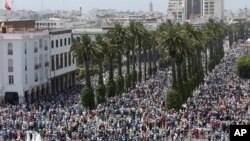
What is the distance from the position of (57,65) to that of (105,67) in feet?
125

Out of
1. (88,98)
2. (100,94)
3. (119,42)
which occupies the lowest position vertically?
(100,94)

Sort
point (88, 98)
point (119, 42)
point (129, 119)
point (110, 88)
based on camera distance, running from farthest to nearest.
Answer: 1. point (119, 42)
2. point (110, 88)
3. point (88, 98)
4. point (129, 119)

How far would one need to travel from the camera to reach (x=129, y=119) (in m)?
56.4

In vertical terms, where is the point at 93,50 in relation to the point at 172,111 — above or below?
above

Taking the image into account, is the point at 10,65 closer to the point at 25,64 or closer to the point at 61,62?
the point at 25,64

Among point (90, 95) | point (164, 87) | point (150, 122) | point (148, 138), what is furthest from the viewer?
point (164, 87)

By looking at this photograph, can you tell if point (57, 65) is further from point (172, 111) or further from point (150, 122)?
point (150, 122)

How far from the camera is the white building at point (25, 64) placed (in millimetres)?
77312

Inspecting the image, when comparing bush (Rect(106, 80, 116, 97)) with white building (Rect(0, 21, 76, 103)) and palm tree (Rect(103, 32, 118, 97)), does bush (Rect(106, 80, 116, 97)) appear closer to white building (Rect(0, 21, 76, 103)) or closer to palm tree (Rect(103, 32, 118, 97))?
palm tree (Rect(103, 32, 118, 97))

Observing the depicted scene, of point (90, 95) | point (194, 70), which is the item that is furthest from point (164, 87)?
point (90, 95)

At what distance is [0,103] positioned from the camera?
76.1m

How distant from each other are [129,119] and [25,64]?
26.3 metres

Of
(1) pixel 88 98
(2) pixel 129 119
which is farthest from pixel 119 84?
(2) pixel 129 119

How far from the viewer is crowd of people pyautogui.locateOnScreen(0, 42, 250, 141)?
Answer: 48.4m
